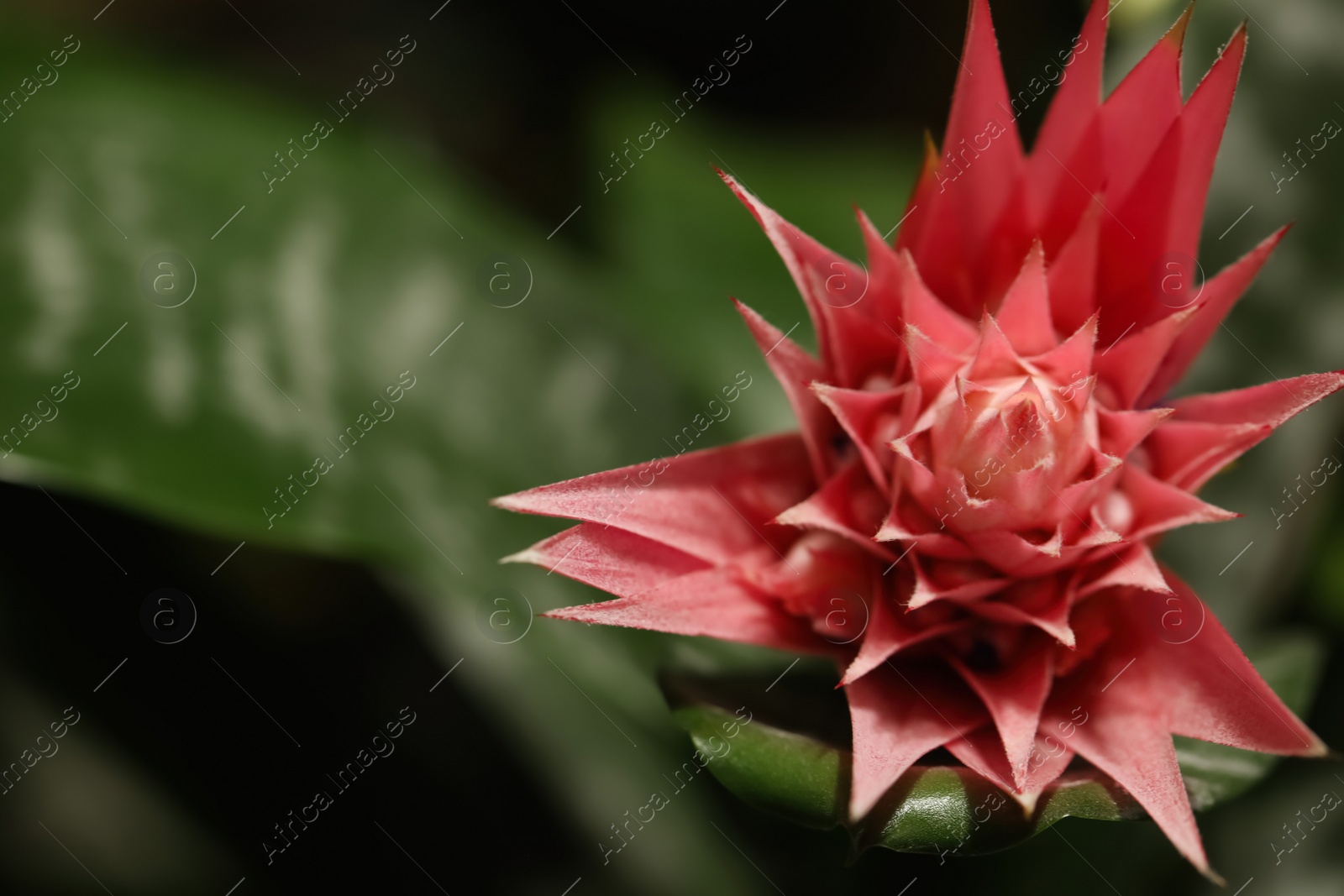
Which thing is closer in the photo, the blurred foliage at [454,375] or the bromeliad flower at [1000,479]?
the bromeliad flower at [1000,479]

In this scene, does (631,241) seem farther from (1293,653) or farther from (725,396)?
(1293,653)

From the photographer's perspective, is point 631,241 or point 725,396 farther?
point 631,241

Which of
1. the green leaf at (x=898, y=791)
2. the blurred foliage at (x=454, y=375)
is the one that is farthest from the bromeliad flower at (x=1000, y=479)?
the blurred foliage at (x=454, y=375)

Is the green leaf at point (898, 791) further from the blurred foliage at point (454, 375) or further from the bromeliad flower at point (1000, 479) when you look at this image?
Result: the blurred foliage at point (454, 375)

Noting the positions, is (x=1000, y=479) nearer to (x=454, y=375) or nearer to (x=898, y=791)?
(x=898, y=791)

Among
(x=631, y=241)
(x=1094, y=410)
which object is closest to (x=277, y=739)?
(x=631, y=241)

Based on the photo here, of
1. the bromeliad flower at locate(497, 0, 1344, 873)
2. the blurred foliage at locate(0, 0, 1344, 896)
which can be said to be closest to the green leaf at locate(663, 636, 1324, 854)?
the bromeliad flower at locate(497, 0, 1344, 873)

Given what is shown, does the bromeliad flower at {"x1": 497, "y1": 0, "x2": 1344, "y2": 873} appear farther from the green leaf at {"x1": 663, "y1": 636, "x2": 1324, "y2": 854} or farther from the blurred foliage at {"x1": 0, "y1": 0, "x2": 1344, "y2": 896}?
the blurred foliage at {"x1": 0, "y1": 0, "x2": 1344, "y2": 896}
